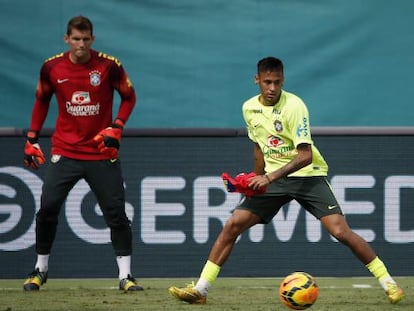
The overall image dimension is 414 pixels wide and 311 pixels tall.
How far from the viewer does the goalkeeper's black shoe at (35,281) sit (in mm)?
10992

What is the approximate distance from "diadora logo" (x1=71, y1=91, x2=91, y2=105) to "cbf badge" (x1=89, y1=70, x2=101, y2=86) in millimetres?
109

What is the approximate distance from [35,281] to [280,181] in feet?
8.00

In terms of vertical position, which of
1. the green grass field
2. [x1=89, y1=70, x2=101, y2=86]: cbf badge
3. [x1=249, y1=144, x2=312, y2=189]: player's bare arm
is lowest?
the green grass field

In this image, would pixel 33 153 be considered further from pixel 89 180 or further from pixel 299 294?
pixel 299 294

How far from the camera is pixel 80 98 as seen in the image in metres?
10.8

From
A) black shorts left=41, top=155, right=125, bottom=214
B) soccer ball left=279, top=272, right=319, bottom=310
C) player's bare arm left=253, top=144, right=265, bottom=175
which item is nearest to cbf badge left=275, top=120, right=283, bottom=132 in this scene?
player's bare arm left=253, top=144, right=265, bottom=175

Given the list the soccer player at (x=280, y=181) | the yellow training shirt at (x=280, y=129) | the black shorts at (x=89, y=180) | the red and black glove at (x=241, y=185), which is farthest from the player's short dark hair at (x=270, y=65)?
the black shorts at (x=89, y=180)

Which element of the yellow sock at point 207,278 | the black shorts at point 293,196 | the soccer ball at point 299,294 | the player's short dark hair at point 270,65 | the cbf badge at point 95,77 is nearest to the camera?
the soccer ball at point 299,294

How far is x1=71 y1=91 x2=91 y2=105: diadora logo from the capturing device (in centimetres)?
1078

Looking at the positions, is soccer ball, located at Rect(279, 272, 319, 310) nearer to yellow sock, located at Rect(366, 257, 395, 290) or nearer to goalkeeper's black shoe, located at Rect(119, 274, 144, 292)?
yellow sock, located at Rect(366, 257, 395, 290)

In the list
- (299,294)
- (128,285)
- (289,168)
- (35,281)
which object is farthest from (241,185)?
(35,281)

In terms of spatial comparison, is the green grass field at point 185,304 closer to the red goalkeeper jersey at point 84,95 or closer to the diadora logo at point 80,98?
the red goalkeeper jersey at point 84,95

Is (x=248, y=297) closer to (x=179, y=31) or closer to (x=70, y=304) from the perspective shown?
(x=70, y=304)

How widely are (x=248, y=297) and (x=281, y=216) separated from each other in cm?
235
